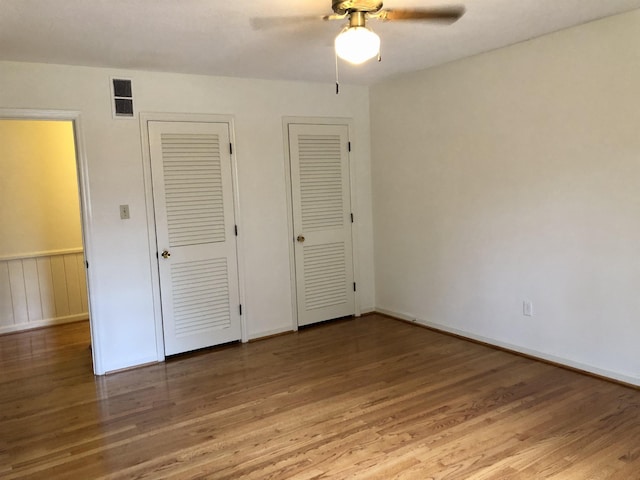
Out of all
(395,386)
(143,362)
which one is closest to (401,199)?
(395,386)

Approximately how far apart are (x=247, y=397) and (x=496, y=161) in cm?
264

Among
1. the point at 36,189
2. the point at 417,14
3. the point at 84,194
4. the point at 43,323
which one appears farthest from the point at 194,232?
the point at 417,14

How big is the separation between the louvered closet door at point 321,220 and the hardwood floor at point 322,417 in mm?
767

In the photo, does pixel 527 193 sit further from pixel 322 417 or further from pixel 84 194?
pixel 84 194

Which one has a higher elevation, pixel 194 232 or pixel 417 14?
pixel 417 14

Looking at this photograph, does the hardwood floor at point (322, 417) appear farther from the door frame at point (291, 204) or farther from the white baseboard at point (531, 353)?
the door frame at point (291, 204)

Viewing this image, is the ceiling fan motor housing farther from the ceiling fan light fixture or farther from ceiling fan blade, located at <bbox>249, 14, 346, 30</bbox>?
ceiling fan blade, located at <bbox>249, 14, 346, 30</bbox>

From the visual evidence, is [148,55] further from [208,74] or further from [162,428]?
[162,428]

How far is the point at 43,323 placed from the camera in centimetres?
545

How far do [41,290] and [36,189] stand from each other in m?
1.10

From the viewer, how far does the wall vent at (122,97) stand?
12.8 ft

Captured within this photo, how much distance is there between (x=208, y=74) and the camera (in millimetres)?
4242

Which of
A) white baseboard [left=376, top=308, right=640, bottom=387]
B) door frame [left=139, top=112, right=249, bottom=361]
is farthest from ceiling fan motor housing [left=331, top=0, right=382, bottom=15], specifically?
white baseboard [left=376, top=308, right=640, bottom=387]

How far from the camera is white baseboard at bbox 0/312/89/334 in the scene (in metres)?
5.25
